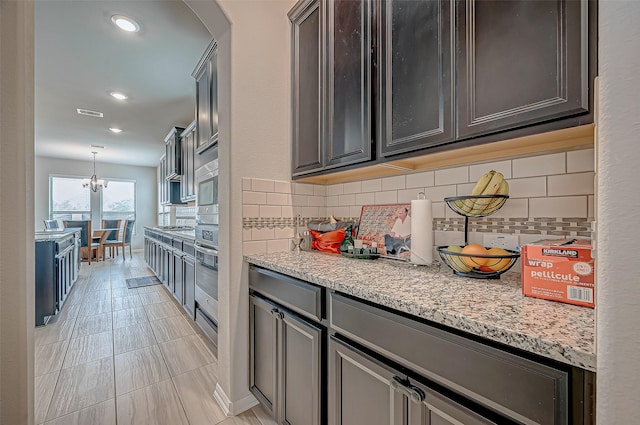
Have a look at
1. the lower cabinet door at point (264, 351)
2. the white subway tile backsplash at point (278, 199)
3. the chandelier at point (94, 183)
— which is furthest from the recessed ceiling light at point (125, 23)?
the chandelier at point (94, 183)

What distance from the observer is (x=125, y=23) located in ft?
7.20

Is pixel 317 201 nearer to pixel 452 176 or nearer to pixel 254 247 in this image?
pixel 254 247

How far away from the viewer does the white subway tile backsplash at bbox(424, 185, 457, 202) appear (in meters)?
1.30

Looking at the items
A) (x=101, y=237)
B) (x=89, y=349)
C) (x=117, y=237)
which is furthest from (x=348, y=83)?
(x=117, y=237)

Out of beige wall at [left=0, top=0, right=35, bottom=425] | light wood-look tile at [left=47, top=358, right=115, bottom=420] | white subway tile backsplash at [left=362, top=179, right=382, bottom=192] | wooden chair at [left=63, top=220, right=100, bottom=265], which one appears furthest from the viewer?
wooden chair at [left=63, top=220, right=100, bottom=265]

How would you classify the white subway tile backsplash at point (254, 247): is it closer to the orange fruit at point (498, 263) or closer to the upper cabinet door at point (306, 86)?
the upper cabinet door at point (306, 86)

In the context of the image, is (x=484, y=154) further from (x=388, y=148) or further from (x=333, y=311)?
(x=333, y=311)

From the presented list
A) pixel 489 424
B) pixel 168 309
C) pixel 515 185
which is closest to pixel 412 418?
pixel 489 424

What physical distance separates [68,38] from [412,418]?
12.2 feet

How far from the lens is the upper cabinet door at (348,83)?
1.32 m

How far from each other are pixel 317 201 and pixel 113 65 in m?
2.80

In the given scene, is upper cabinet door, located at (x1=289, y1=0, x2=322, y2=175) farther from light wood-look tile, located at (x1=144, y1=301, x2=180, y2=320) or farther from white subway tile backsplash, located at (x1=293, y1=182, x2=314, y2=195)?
light wood-look tile, located at (x1=144, y1=301, x2=180, y2=320)

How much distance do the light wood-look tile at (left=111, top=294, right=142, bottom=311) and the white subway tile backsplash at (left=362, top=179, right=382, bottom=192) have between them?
127 inches

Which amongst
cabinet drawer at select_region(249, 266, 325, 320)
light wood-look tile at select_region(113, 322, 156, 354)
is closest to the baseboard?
cabinet drawer at select_region(249, 266, 325, 320)
